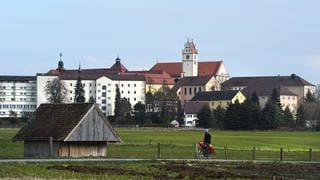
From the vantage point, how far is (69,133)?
50531mm

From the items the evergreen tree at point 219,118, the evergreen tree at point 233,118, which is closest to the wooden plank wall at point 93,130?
the evergreen tree at point 233,118

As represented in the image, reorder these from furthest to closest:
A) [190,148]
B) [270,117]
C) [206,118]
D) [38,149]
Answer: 1. [206,118]
2. [270,117]
3. [190,148]
4. [38,149]

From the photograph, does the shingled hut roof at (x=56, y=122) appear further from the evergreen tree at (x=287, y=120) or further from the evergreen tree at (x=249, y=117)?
the evergreen tree at (x=287, y=120)

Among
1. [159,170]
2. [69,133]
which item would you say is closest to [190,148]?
[69,133]

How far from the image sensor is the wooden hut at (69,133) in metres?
51.0

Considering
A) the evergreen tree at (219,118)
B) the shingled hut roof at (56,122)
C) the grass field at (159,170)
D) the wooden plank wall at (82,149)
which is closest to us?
the grass field at (159,170)

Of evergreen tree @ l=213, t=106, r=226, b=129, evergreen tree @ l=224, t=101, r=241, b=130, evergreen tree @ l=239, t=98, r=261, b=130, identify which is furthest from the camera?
evergreen tree @ l=213, t=106, r=226, b=129

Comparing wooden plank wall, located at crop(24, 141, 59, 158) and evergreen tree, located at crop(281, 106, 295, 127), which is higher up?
evergreen tree, located at crop(281, 106, 295, 127)

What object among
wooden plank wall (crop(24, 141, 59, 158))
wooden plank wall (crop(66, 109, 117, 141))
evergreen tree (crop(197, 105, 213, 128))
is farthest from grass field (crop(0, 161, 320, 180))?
evergreen tree (crop(197, 105, 213, 128))

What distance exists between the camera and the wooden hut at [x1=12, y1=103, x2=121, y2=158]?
167 ft

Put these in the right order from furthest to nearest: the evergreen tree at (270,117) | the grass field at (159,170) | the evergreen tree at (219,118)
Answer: the evergreen tree at (219,118) → the evergreen tree at (270,117) → the grass field at (159,170)

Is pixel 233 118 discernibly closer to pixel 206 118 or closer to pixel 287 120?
pixel 206 118

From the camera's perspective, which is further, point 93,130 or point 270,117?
point 270,117

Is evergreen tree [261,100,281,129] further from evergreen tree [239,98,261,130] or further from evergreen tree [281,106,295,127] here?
evergreen tree [281,106,295,127]
